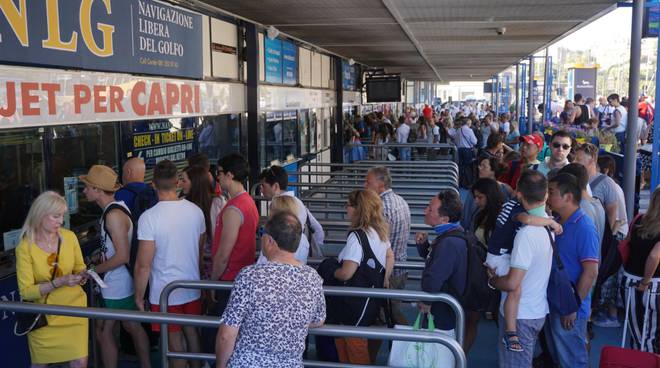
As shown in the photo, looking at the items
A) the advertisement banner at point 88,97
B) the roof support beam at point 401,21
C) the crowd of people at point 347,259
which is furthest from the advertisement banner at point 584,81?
the crowd of people at point 347,259

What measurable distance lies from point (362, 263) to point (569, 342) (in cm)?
137

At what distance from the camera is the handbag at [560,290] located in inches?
150

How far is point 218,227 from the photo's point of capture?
4.37 m

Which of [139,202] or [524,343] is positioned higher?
[139,202]

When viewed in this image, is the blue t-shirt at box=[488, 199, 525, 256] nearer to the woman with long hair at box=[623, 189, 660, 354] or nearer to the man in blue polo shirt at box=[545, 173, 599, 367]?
the man in blue polo shirt at box=[545, 173, 599, 367]

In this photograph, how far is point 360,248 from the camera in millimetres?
3965

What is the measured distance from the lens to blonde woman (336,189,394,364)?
3965 mm

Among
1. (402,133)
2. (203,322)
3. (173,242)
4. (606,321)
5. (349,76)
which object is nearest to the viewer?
(203,322)

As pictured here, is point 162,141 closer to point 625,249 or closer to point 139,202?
point 139,202

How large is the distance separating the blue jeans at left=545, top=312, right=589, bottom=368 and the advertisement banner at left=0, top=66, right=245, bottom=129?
12.2 ft

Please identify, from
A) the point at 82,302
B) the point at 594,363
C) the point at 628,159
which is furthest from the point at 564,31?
the point at 82,302

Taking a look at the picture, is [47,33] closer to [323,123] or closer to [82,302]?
[82,302]

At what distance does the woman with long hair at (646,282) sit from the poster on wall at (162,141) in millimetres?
4265

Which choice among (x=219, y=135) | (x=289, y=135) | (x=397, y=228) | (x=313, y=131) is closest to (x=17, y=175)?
(x=397, y=228)
